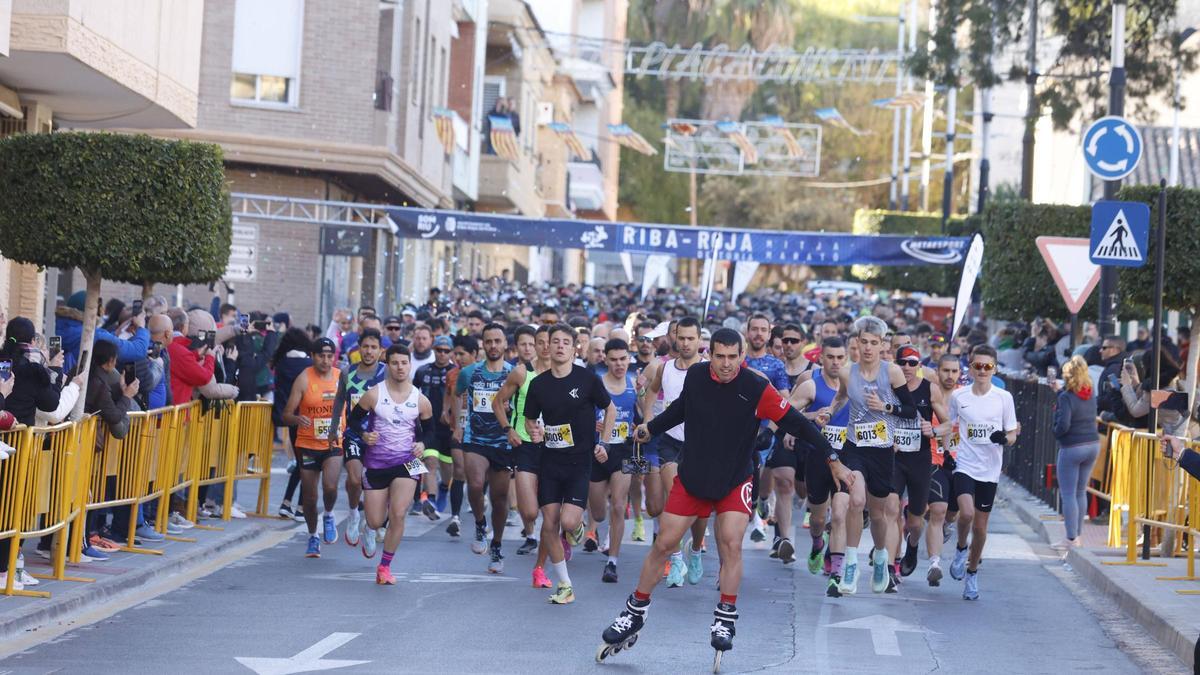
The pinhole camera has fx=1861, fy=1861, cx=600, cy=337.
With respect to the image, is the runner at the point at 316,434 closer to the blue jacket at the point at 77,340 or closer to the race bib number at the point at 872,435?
the blue jacket at the point at 77,340

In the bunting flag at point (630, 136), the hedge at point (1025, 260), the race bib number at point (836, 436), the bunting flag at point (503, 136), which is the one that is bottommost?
the race bib number at point (836, 436)

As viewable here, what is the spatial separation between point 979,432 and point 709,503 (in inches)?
165

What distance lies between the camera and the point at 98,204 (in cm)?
1323

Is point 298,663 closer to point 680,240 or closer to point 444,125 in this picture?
point 680,240

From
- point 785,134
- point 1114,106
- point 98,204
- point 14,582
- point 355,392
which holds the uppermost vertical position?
point 785,134

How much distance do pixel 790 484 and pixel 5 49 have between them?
24.7ft

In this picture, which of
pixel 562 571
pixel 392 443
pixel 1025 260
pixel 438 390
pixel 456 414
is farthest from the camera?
pixel 1025 260

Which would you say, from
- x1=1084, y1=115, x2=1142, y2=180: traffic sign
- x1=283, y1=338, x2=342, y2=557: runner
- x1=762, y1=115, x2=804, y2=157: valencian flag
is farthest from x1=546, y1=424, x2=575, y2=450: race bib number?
x1=762, y1=115, x2=804, y2=157: valencian flag

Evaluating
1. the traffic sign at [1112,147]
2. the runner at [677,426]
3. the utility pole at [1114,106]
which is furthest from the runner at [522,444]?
the utility pole at [1114,106]

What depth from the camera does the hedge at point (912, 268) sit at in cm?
4259

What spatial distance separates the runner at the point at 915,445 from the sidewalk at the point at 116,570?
5.48 m

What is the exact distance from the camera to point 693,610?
12797 millimetres

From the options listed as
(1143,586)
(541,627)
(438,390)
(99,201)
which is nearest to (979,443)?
(1143,586)

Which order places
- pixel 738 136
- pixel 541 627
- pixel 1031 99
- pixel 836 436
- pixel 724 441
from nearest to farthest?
1. pixel 724 441
2. pixel 541 627
3. pixel 836 436
4. pixel 1031 99
5. pixel 738 136
